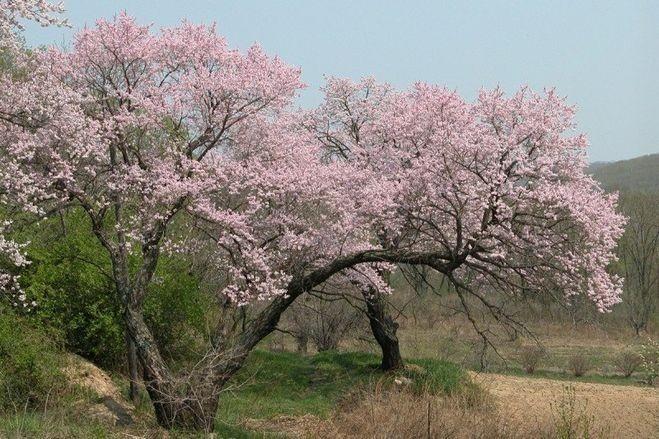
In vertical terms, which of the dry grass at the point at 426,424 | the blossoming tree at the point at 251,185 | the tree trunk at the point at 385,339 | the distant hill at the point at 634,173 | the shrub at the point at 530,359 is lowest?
the dry grass at the point at 426,424

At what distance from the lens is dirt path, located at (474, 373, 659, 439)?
15014 mm

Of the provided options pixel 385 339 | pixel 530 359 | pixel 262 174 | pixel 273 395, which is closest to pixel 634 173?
pixel 530 359

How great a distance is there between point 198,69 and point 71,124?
3177 millimetres

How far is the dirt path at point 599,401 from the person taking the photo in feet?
49.3

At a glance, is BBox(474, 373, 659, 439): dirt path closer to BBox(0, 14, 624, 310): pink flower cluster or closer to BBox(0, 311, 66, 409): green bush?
BBox(0, 14, 624, 310): pink flower cluster

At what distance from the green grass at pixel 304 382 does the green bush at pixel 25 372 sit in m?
2.87

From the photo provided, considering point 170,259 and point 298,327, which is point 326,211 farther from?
point 298,327

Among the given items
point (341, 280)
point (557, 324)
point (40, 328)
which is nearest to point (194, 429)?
point (40, 328)

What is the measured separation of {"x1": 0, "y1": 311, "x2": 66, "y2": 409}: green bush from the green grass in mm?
2868

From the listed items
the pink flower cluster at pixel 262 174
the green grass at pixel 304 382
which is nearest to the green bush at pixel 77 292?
the pink flower cluster at pixel 262 174

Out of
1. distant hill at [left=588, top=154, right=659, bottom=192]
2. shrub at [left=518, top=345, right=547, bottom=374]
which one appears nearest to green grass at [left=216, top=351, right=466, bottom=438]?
shrub at [left=518, top=345, right=547, bottom=374]

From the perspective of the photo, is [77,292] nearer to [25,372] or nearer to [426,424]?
[25,372]

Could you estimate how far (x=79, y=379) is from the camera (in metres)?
12.1

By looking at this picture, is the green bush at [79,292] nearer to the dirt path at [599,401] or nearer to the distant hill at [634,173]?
the dirt path at [599,401]
